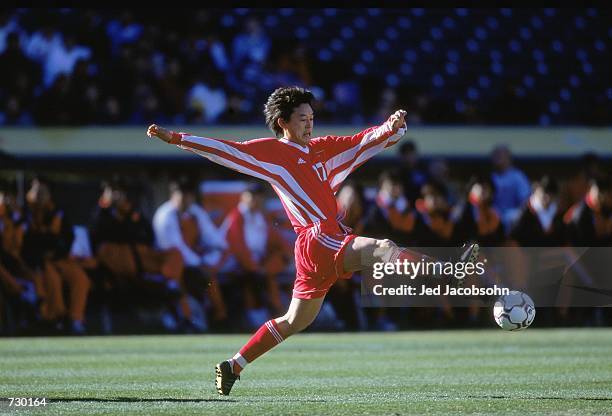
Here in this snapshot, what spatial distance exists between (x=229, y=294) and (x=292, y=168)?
319 inches

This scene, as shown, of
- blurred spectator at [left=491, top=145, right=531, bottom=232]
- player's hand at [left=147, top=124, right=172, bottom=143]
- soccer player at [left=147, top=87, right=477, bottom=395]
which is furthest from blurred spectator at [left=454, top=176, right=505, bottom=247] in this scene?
player's hand at [left=147, top=124, right=172, bottom=143]

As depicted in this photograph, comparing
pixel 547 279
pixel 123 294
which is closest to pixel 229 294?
pixel 123 294

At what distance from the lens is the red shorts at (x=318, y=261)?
7.02 metres

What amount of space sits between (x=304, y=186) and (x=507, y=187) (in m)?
8.96

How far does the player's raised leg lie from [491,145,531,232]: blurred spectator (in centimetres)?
883

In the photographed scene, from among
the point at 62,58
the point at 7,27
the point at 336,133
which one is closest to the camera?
the point at 336,133

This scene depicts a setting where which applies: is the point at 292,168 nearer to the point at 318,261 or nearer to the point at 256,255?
the point at 318,261

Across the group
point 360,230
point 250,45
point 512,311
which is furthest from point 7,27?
point 512,311

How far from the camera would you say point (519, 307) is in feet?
23.9

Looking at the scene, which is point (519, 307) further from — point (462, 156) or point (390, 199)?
point (462, 156)

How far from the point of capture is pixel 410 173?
1559cm

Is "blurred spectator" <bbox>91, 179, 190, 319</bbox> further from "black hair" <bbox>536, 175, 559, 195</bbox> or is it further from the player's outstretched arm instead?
the player's outstretched arm

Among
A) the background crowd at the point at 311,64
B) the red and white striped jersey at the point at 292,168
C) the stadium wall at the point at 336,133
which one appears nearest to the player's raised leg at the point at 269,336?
the red and white striped jersey at the point at 292,168

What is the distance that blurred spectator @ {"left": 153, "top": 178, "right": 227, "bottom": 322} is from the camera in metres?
14.8
